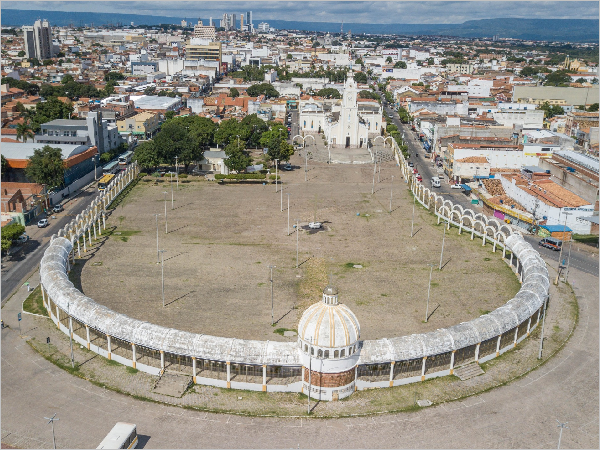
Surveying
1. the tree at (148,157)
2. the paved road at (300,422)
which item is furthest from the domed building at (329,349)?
the tree at (148,157)

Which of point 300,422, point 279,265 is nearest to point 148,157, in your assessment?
point 279,265

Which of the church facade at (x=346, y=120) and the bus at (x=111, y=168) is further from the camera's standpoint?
the church facade at (x=346, y=120)

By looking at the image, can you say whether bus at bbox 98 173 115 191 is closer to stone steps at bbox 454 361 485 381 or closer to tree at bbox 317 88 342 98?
stone steps at bbox 454 361 485 381

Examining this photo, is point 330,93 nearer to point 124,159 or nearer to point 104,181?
point 124,159

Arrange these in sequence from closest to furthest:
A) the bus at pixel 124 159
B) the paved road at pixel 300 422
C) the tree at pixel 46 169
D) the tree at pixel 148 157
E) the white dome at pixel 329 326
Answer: the paved road at pixel 300 422
the white dome at pixel 329 326
the tree at pixel 46 169
the tree at pixel 148 157
the bus at pixel 124 159

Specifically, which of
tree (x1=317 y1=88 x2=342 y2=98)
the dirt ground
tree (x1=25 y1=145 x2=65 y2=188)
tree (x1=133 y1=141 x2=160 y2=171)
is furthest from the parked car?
tree (x1=317 y1=88 x2=342 y2=98)

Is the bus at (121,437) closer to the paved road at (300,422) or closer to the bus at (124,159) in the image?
the paved road at (300,422)

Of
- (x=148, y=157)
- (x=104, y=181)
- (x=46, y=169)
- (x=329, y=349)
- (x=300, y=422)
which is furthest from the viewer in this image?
(x=148, y=157)
